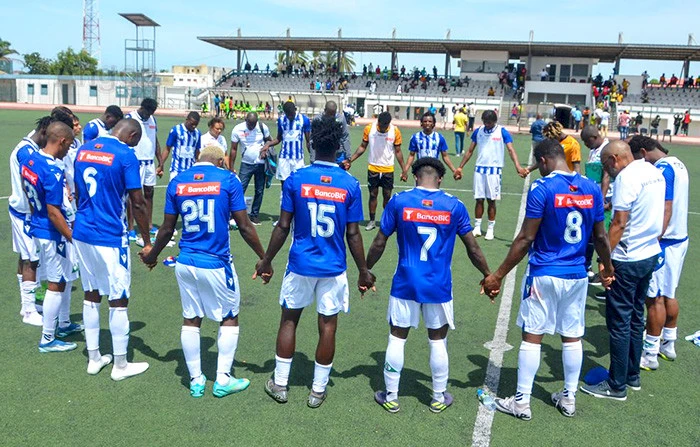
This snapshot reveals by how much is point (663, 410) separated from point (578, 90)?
2135 inches

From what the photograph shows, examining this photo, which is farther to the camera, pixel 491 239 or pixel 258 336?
pixel 491 239

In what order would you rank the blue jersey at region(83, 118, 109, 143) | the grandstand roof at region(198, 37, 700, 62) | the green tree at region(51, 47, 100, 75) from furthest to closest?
the green tree at region(51, 47, 100, 75)
the grandstand roof at region(198, 37, 700, 62)
the blue jersey at region(83, 118, 109, 143)

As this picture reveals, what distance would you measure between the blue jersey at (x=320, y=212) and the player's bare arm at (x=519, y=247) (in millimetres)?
1295

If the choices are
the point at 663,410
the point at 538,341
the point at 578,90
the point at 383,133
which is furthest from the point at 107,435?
the point at 578,90

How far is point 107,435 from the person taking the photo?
4.46 m

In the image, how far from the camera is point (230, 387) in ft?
16.9

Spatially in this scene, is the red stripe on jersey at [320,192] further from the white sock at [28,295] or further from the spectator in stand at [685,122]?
the spectator in stand at [685,122]

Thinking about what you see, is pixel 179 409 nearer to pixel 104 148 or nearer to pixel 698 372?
pixel 104 148

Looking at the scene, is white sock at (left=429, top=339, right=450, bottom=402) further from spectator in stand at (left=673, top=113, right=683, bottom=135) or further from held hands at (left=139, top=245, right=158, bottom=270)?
spectator in stand at (left=673, top=113, right=683, bottom=135)

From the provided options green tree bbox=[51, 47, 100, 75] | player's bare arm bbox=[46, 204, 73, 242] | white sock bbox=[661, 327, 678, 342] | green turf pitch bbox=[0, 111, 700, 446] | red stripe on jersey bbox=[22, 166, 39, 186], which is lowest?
green turf pitch bbox=[0, 111, 700, 446]

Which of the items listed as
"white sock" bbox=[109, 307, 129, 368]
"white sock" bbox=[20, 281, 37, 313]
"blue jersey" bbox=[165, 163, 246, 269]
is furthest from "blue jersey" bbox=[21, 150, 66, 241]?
"blue jersey" bbox=[165, 163, 246, 269]

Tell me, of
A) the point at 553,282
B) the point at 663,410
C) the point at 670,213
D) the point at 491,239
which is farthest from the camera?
the point at 491,239

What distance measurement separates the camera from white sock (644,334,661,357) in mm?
5973

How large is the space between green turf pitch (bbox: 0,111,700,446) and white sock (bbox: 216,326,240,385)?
20 centimetres
